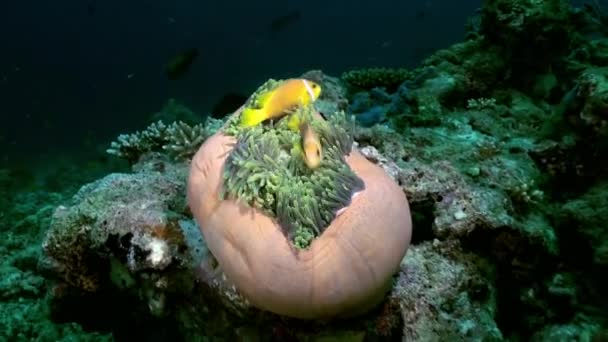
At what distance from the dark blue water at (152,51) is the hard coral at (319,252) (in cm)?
1742

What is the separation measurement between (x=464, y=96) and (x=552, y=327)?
2.90m

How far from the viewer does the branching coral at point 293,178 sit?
7.22 feet

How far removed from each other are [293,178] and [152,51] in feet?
118

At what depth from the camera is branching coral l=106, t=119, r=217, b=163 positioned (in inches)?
148

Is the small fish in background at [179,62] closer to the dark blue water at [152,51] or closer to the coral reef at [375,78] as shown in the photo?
the coral reef at [375,78]

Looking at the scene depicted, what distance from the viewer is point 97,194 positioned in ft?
10.7

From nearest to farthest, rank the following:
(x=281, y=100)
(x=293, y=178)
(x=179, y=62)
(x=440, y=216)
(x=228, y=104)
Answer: (x=293, y=178) → (x=281, y=100) → (x=440, y=216) → (x=228, y=104) → (x=179, y=62)

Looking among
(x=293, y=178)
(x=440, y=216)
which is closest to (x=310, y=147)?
(x=293, y=178)

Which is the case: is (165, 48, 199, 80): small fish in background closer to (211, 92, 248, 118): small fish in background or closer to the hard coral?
(211, 92, 248, 118): small fish in background

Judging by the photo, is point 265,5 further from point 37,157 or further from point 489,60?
point 489,60

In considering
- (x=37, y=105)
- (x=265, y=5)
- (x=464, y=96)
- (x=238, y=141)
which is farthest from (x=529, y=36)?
(x=265, y=5)

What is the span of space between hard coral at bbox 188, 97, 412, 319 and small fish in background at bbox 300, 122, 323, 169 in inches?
6.5

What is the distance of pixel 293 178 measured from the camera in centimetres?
232

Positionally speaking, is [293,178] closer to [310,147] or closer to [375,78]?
[310,147]
